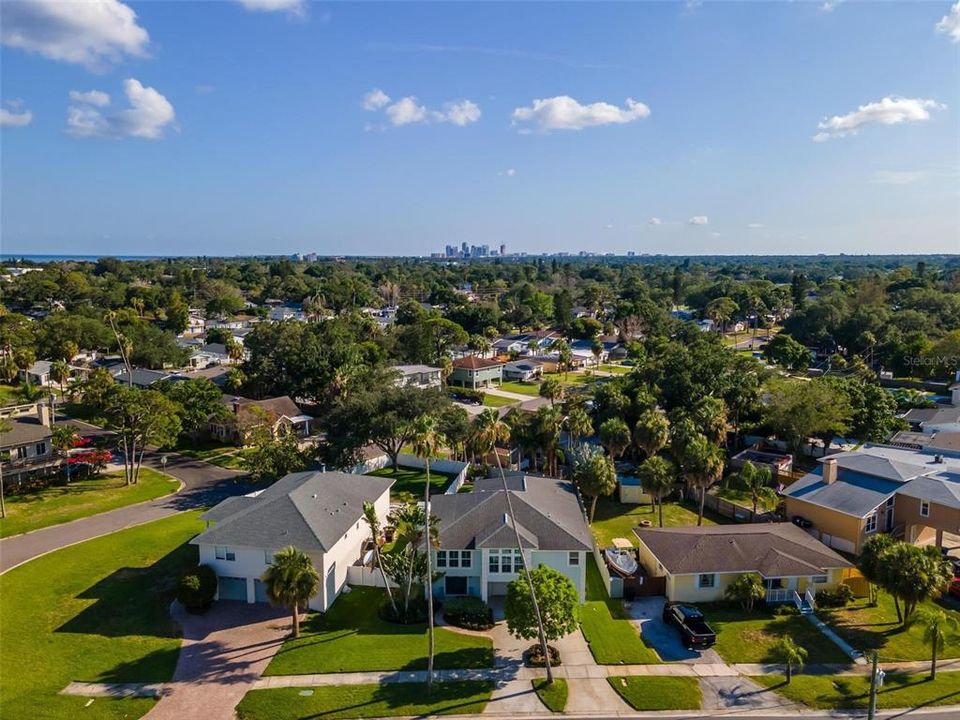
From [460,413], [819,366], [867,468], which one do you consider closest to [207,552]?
[460,413]

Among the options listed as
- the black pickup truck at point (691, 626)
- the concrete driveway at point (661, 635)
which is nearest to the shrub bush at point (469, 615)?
the concrete driveway at point (661, 635)

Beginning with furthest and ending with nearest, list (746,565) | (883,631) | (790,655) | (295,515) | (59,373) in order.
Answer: (59,373)
(295,515)
(746,565)
(883,631)
(790,655)

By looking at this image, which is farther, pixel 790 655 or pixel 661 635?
pixel 661 635

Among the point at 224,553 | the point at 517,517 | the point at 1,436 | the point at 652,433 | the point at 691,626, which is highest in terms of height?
the point at 652,433

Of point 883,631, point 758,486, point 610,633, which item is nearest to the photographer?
point 610,633

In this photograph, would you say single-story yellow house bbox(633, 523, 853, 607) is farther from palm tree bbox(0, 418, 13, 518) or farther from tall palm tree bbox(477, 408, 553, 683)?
palm tree bbox(0, 418, 13, 518)

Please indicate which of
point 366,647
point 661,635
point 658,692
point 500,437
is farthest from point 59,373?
point 658,692

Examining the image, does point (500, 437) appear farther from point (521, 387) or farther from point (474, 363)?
point (521, 387)
